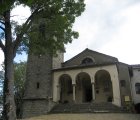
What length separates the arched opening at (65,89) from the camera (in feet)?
103

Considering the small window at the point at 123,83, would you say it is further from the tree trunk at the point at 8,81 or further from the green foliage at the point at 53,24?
the tree trunk at the point at 8,81

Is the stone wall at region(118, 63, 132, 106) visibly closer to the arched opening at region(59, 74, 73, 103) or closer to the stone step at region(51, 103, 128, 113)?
the stone step at region(51, 103, 128, 113)

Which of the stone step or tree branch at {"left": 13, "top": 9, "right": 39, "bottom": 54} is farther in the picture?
the stone step

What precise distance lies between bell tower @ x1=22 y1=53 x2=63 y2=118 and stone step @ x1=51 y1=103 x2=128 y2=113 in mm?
1579

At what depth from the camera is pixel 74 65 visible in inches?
1276

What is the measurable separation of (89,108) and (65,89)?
7.87 m

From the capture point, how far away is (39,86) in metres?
31.2

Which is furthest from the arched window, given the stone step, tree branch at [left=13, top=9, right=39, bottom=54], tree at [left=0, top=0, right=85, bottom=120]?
tree branch at [left=13, top=9, right=39, bottom=54]

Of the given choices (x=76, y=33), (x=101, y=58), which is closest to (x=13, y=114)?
(x=76, y=33)

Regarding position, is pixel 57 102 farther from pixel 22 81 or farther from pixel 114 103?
pixel 22 81

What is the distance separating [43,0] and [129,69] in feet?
66.3

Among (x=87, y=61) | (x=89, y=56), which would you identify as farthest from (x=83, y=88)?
(x=89, y=56)

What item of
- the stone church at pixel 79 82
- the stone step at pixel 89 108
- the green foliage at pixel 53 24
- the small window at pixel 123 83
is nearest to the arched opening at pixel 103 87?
the stone church at pixel 79 82

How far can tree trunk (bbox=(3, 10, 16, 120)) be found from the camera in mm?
12512
